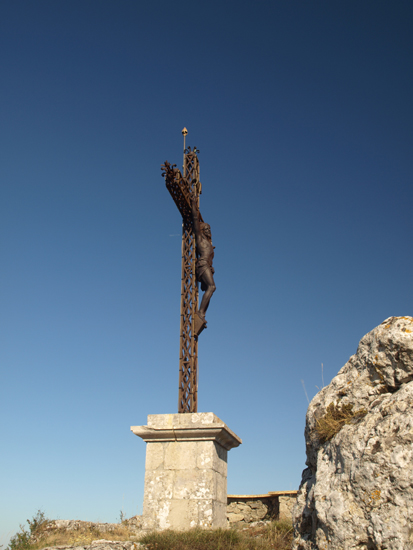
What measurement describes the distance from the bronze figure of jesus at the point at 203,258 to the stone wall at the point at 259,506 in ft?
16.5

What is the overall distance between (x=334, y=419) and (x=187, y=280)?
4200 mm

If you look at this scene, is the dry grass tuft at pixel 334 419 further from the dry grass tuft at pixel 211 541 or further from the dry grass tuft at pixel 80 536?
the dry grass tuft at pixel 80 536

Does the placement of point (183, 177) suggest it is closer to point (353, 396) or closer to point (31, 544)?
point (353, 396)

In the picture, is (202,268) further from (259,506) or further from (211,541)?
(259,506)

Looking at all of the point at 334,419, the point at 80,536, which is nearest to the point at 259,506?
the point at 80,536

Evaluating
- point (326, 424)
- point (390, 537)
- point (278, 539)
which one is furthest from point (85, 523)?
point (390, 537)

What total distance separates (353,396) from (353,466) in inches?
27.8

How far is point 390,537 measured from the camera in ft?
9.86

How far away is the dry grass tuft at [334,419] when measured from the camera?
379cm

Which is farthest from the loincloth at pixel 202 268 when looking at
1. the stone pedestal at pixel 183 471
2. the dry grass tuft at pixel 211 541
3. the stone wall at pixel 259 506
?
the stone wall at pixel 259 506

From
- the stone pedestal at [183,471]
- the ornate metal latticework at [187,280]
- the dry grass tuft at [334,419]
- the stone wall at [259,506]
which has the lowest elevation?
the stone wall at [259,506]

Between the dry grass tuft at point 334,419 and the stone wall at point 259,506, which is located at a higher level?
the dry grass tuft at point 334,419

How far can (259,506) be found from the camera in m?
10.2

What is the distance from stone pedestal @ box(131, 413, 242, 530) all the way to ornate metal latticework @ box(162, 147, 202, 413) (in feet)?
1.82
